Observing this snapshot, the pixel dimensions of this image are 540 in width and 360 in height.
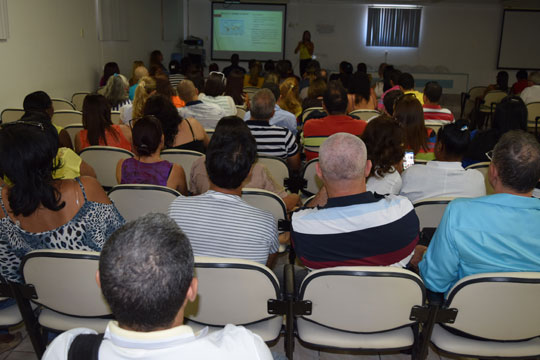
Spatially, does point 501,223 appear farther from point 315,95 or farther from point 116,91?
point 116,91

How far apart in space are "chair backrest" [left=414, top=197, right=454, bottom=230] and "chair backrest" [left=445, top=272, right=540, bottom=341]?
2.60 ft

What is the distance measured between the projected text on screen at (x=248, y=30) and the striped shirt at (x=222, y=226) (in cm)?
1228

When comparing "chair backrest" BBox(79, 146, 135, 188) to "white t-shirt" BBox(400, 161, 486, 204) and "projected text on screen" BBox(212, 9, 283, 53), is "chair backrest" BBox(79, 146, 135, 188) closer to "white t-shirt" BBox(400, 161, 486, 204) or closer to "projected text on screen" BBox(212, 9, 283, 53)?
"white t-shirt" BBox(400, 161, 486, 204)

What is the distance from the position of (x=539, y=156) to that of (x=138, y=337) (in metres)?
1.67

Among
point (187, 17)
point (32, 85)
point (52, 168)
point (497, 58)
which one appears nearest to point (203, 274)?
point (52, 168)

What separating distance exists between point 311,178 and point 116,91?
3.32 metres

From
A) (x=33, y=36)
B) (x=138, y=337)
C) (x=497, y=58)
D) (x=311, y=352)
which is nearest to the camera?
(x=138, y=337)

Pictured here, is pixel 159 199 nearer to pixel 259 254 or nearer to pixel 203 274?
pixel 259 254

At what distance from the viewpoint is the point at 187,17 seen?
1367 cm

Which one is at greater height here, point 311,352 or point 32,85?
point 32,85

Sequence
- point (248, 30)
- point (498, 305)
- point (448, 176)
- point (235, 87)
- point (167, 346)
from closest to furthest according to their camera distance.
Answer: point (167, 346)
point (498, 305)
point (448, 176)
point (235, 87)
point (248, 30)

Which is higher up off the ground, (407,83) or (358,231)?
(407,83)

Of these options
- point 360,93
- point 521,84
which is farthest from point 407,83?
point 521,84

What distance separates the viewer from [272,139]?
12.6 feet
